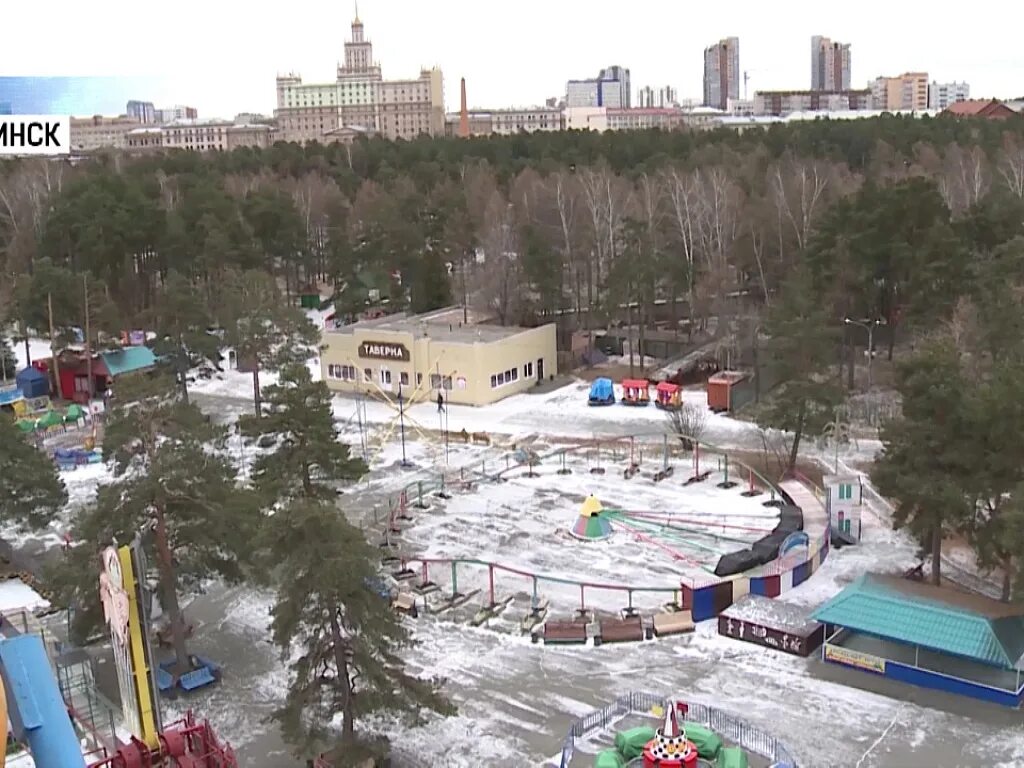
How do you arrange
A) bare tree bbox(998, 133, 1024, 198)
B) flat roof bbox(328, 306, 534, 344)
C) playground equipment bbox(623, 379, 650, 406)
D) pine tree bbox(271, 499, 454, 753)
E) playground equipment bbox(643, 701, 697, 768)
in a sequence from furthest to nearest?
1. bare tree bbox(998, 133, 1024, 198)
2. flat roof bbox(328, 306, 534, 344)
3. playground equipment bbox(623, 379, 650, 406)
4. playground equipment bbox(643, 701, 697, 768)
5. pine tree bbox(271, 499, 454, 753)

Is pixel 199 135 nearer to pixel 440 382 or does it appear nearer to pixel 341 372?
pixel 341 372

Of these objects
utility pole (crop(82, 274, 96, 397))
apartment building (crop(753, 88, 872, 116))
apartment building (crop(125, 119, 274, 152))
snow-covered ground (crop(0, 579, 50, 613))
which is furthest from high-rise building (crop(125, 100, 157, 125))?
apartment building (crop(753, 88, 872, 116))

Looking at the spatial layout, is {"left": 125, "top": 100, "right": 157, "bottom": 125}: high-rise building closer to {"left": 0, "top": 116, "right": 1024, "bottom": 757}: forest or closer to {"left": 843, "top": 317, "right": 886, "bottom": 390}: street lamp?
{"left": 0, "top": 116, "right": 1024, "bottom": 757}: forest

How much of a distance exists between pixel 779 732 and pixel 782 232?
30447 mm

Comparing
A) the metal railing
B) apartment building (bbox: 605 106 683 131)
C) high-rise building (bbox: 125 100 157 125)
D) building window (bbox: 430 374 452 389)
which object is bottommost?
the metal railing

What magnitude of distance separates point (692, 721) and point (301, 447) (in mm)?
8745

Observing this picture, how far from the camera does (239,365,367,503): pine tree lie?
19281mm

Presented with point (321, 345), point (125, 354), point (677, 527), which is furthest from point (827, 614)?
point (125, 354)

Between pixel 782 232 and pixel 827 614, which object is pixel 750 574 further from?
pixel 782 232

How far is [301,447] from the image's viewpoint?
19.3 m

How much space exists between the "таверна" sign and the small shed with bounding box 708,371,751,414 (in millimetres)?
9605

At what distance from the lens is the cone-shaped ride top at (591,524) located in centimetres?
2092

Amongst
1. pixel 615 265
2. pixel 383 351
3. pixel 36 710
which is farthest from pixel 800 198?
pixel 36 710

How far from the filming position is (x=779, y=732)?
44.9 feet
